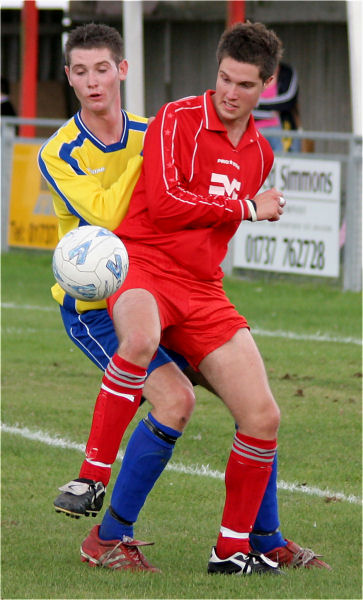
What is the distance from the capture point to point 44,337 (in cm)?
1052

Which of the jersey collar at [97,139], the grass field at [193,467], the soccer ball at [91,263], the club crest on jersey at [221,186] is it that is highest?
the jersey collar at [97,139]

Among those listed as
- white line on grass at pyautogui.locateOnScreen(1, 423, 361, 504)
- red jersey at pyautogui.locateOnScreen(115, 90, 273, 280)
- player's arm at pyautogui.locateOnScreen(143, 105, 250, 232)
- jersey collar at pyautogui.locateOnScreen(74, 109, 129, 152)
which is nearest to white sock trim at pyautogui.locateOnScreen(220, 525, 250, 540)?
red jersey at pyautogui.locateOnScreen(115, 90, 273, 280)

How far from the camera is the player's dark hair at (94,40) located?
17.0 feet

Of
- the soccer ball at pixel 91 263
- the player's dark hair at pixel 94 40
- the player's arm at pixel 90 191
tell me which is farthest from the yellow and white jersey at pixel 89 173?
the player's dark hair at pixel 94 40

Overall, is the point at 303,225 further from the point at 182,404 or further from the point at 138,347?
the point at 138,347

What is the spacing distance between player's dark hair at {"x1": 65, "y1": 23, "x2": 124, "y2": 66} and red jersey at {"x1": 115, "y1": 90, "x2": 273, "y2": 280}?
477 mm

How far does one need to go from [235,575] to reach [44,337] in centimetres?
595

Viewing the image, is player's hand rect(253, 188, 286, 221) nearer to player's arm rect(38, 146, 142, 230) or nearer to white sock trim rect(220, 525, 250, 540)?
player's arm rect(38, 146, 142, 230)

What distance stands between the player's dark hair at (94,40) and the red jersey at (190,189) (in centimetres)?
48

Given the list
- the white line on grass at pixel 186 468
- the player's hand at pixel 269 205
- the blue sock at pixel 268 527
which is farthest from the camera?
the white line on grass at pixel 186 468

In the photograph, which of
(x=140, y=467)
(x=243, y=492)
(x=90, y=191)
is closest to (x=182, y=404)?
(x=140, y=467)

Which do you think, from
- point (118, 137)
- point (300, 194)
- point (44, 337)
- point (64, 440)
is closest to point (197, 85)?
point (300, 194)

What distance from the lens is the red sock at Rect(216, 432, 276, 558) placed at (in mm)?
4805

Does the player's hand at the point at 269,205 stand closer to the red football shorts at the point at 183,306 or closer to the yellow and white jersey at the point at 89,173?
the red football shorts at the point at 183,306
